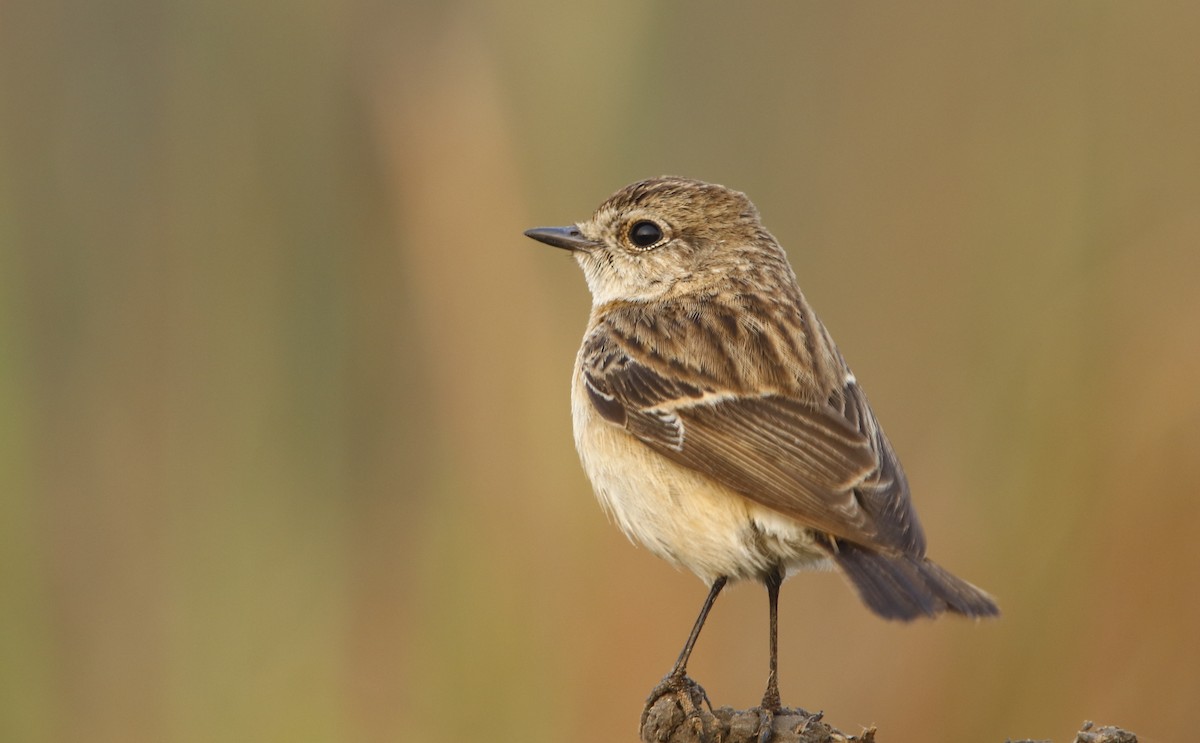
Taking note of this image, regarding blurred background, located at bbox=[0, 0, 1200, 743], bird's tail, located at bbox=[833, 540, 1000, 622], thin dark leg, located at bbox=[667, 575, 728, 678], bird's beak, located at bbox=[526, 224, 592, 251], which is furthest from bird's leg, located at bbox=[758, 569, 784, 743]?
bird's beak, located at bbox=[526, 224, 592, 251]

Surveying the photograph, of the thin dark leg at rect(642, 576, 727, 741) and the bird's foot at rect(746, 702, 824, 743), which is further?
the thin dark leg at rect(642, 576, 727, 741)

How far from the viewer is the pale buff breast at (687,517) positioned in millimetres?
4516

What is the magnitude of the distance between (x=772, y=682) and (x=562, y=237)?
Result: 1875 mm

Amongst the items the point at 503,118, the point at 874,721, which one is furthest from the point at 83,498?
the point at 874,721

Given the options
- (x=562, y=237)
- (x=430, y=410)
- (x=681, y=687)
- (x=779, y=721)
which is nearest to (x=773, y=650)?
(x=681, y=687)

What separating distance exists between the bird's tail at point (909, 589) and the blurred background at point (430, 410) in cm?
109

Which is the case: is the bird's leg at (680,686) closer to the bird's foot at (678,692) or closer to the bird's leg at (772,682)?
the bird's foot at (678,692)

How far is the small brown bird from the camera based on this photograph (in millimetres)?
4281

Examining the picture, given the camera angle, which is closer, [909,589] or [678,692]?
[909,589]

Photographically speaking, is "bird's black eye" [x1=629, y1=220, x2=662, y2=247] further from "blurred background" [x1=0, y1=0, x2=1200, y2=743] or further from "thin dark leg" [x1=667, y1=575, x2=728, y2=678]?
"thin dark leg" [x1=667, y1=575, x2=728, y2=678]

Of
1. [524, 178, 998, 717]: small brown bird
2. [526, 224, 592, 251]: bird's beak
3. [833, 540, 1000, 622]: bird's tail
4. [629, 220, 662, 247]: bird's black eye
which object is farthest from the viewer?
[629, 220, 662, 247]: bird's black eye

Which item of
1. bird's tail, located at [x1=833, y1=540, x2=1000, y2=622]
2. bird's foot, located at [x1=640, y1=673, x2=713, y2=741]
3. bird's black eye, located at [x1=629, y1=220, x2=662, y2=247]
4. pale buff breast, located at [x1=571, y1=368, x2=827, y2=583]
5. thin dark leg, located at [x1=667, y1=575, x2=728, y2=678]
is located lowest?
bird's foot, located at [x1=640, y1=673, x2=713, y2=741]

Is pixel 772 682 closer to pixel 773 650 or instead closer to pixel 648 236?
pixel 773 650

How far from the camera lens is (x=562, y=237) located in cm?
558
